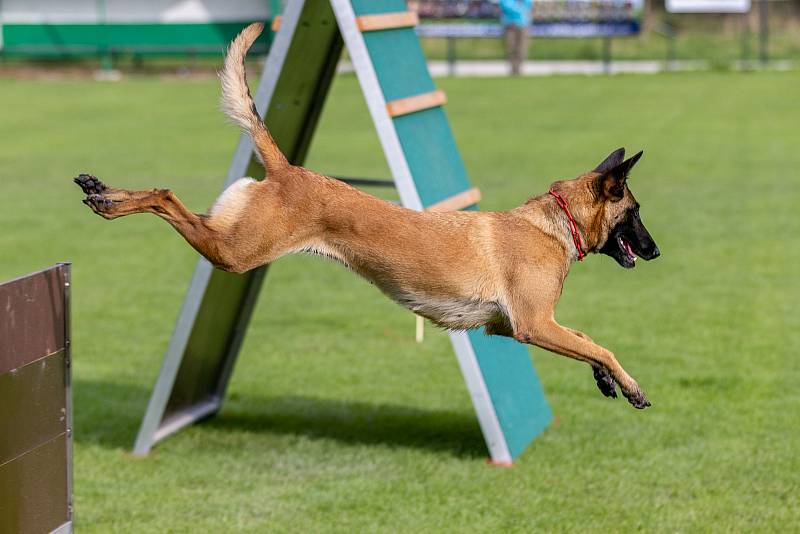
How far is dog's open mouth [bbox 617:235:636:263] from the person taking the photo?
5.86m

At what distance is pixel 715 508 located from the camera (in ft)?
25.8

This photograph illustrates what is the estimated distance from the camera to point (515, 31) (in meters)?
46.4

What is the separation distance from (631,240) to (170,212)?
7.13 feet

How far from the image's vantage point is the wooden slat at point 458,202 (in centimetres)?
832

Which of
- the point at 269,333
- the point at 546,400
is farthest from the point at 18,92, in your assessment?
the point at 546,400

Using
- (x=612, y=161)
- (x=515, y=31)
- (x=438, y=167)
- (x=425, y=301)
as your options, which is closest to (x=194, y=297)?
(x=438, y=167)

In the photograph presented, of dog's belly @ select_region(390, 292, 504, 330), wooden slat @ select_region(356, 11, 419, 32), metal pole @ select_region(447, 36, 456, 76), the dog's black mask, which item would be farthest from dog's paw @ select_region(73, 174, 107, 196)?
metal pole @ select_region(447, 36, 456, 76)

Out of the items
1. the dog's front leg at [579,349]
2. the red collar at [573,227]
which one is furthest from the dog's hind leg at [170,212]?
the red collar at [573,227]

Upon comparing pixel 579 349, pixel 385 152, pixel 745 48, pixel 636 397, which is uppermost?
pixel 385 152

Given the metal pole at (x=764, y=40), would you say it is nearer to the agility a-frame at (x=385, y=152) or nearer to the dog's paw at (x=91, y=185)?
the agility a-frame at (x=385, y=152)

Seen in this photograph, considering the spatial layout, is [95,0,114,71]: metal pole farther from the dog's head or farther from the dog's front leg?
the dog's front leg

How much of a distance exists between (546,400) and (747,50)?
142 ft

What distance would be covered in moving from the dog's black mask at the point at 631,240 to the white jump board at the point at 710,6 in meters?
51.7

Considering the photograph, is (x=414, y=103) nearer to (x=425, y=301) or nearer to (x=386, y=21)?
(x=386, y=21)
